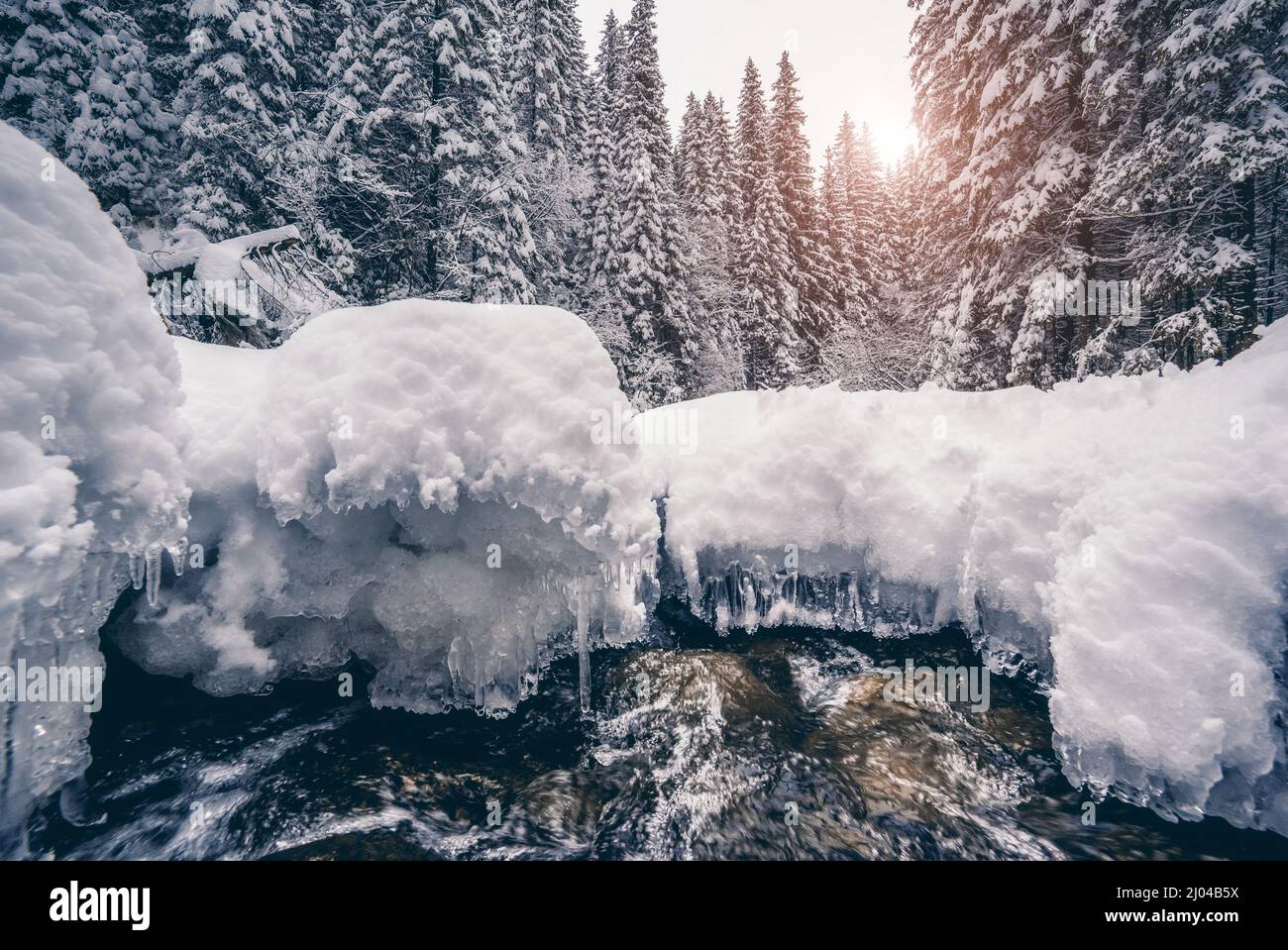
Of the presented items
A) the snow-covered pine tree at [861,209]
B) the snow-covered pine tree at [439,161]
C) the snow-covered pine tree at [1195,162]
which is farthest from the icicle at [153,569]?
the snow-covered pine tree at [861,209]

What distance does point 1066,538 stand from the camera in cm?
412

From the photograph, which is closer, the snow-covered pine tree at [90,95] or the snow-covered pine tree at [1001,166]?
the snow-covered pine tree at [1001,166]

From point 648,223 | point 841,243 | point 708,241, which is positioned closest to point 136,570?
point 648,223

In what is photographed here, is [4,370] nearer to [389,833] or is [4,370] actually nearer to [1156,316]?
[389,833]

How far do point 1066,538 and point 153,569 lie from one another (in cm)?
620

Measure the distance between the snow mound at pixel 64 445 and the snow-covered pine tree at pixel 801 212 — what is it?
910 inches

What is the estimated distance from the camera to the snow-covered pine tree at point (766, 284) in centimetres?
2314

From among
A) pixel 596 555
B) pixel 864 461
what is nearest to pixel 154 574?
pixel 596 555

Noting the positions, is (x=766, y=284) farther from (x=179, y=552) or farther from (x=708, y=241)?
(x=179, y=552)

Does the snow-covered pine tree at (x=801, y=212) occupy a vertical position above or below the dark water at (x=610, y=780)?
above

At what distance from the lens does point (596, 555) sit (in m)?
4.38

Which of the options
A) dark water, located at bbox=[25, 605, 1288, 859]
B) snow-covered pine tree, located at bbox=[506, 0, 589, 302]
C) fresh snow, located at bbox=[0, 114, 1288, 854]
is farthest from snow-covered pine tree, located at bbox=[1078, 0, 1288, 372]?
snow-covered pine tree, located at bbox=[506, 0, 589, 302]

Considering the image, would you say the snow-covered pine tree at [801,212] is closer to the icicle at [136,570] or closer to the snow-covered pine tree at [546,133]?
the snow-covered pine tree at [546,133]

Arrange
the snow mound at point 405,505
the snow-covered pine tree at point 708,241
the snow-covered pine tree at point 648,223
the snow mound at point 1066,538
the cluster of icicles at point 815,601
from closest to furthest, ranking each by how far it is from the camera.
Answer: the snow mound at point 1066,538, the snow mound at point 405,505, the cluster of icicles at point 815,601, the snow-covered pine tree at point 648,223, the snow-covered pine tree at point 708,241
